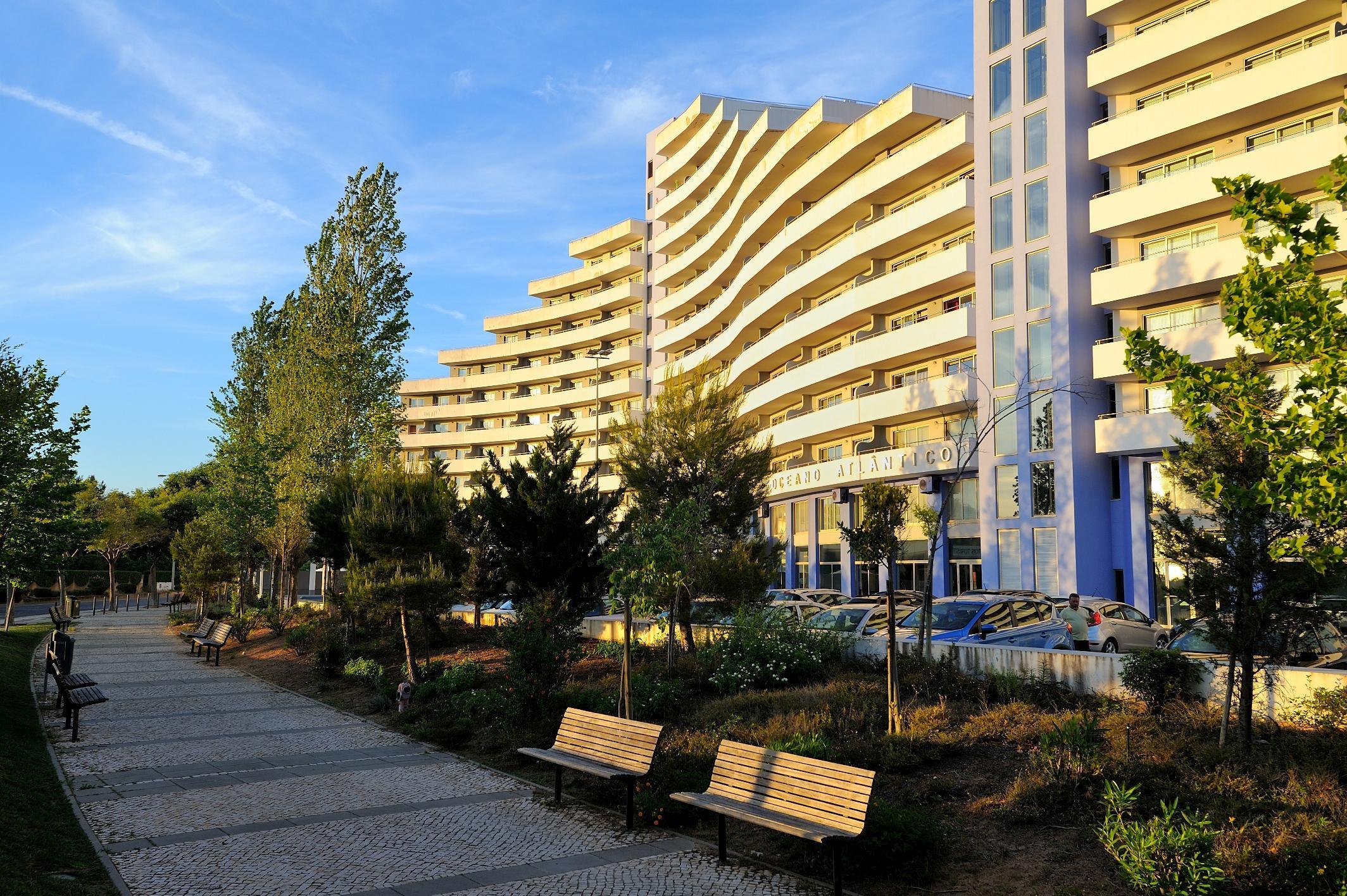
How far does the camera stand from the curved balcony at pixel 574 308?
74375 mm

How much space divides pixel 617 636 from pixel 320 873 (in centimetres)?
1413

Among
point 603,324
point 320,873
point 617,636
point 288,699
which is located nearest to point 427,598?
point 288,699

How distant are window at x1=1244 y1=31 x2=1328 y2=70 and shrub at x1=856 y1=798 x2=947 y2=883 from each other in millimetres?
26612

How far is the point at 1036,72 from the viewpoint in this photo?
31875 mm

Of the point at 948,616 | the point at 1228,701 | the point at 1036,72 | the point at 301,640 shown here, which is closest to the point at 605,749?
the point at 1228,701

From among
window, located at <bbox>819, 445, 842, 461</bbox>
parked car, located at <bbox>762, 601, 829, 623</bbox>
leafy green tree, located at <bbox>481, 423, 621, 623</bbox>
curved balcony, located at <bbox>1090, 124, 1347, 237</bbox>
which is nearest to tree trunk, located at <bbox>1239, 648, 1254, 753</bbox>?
parked car, located at <bbox>762, 601, 829, 623</bbox>

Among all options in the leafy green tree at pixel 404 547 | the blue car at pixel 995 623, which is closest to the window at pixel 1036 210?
the blue car at pixel 995 623

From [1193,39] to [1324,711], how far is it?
24151 mm

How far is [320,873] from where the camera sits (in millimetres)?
7488

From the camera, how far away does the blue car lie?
663 inches

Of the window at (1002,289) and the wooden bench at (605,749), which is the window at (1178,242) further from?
the wooden bench at (605,749)

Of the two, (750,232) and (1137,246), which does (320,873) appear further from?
(750,232)

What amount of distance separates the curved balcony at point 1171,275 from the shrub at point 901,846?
2282cm

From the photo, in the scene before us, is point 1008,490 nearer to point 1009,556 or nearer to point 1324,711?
point 1009,556
